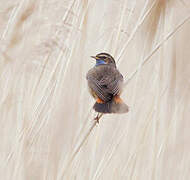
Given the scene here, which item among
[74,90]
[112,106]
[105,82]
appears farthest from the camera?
[105,82]

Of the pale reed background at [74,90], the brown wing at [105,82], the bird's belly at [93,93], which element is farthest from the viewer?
the bird's belly at [93,93]

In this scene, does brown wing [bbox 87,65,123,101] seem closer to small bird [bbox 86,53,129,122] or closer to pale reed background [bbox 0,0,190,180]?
small bird [bbox 86,53,129,122]

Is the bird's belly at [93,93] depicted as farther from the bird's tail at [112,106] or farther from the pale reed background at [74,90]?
the pale reed background at [74,90]

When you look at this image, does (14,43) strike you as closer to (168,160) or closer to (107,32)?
(107,32)

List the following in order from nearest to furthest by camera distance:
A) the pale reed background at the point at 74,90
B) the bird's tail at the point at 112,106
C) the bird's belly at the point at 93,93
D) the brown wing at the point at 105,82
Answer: the pale reed background at the point at 74,90 → the bird's tail at the point at 112,106 → the brown wing at the point at 105,82 → the bird's belly at the point at 93,93

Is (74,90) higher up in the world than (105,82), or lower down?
lower down

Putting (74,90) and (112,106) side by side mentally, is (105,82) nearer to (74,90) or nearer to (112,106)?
(112,106)

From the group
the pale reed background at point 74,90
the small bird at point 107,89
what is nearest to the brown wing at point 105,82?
the small bird at point 107,89

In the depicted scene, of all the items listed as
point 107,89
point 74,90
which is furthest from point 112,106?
point 74,90

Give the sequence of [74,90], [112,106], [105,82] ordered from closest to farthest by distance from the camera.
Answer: [74,90] → [112,106] → [105,82]

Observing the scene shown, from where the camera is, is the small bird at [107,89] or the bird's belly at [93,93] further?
the bird's belly at [93,93]
